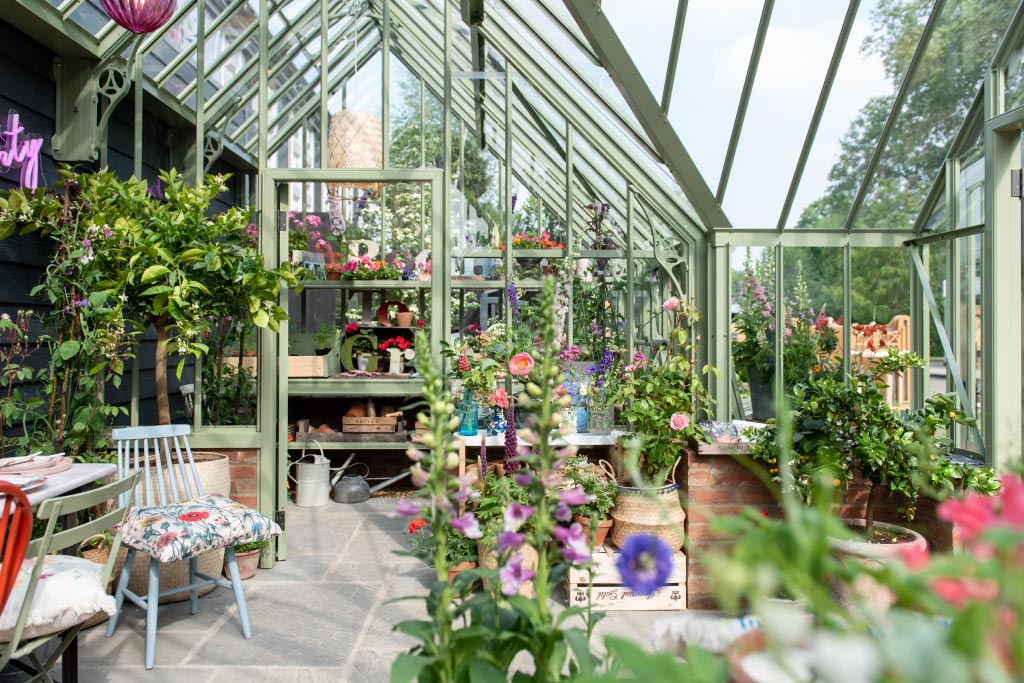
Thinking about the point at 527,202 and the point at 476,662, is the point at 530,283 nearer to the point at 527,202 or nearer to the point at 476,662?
the point at 527,202

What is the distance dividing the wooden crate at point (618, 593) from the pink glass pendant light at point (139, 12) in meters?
3.16

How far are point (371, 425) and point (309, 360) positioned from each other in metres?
0.67

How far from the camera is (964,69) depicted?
138 inches

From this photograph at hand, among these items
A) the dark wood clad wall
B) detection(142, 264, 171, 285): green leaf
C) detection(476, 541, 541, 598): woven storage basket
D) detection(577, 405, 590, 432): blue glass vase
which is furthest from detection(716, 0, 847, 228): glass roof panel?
the dark wood clad wall

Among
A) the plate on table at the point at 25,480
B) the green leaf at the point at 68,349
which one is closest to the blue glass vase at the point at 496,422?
the green leaf at the point at 68,349

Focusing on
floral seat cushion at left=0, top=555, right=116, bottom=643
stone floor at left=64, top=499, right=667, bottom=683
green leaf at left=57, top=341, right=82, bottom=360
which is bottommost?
stone floor at left=64, top=499, right=667, bottom=683

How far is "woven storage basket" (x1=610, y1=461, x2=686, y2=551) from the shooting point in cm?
342

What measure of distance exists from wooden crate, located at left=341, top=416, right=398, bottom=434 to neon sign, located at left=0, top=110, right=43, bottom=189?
2.62 m

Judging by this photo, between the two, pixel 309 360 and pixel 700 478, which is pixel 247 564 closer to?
pixel 309 360

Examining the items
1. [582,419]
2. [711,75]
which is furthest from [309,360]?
[711,75]

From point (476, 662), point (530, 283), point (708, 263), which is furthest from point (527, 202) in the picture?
point (476, 662)

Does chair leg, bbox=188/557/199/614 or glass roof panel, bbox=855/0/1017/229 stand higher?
glass roof panel, bbox=855/0/1017/229

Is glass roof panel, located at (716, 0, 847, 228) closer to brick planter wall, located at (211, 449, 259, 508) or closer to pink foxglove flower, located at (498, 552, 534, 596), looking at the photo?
brick planter wall, located at (211, 449, 259, 508)

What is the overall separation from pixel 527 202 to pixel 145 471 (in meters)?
4.40
